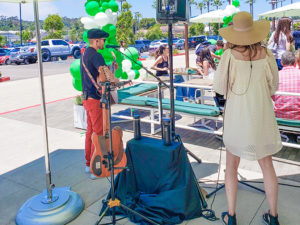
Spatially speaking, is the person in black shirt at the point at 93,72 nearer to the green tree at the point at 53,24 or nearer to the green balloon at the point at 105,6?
the green balloon at the point at 105,6

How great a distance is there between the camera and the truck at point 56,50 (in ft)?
88.5

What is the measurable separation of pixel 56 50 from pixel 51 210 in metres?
26.0

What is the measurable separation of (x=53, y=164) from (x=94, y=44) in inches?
77.2

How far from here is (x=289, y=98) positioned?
4.29 metres

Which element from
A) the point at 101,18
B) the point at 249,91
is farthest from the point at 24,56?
the point at 249,91

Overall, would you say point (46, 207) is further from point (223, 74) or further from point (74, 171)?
point (223, 74)

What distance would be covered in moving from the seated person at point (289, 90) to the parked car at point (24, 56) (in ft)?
80.6

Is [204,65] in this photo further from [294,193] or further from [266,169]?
[266,169]

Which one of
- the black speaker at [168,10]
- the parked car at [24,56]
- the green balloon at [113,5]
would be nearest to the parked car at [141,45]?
the parked car at [24,56]

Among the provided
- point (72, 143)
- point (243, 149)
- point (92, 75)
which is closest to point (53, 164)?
point (72, 143)

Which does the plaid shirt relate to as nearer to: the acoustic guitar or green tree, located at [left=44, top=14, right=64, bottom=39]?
the acoustic guitar

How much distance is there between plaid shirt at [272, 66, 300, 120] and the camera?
168 inches

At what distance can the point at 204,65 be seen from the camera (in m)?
7.05

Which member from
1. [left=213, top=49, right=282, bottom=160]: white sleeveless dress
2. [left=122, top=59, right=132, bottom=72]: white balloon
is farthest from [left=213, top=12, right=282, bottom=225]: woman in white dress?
[left=122, top=59, right=132, bottom=72]: white balloon
